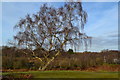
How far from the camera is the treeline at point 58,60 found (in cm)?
1080

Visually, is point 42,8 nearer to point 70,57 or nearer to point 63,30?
point 63,30

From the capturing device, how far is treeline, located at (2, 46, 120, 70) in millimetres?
10805

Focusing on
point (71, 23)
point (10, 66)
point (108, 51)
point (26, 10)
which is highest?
point (26, 10)

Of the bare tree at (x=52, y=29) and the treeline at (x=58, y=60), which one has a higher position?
the bare tree at (x=52, y=29)

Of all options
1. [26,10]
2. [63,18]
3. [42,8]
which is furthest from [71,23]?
[26,10]

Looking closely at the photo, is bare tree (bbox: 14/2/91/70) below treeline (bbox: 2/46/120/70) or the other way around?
the other way around

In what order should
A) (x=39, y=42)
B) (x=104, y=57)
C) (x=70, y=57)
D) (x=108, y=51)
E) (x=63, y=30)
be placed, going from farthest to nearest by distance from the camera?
(x=108, y=51), (x=104, y=57), (x=70, y=57), (x=39, y=42), (x=63, y=30)

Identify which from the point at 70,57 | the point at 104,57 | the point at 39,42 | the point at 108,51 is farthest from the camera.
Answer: the point at 108,51

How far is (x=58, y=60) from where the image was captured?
461 inches

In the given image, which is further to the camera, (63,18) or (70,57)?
(70,57)

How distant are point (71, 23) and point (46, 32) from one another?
1992 millimetres

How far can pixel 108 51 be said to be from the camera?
14.2 m

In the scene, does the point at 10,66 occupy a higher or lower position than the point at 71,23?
lower

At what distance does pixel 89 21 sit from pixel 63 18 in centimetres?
192
